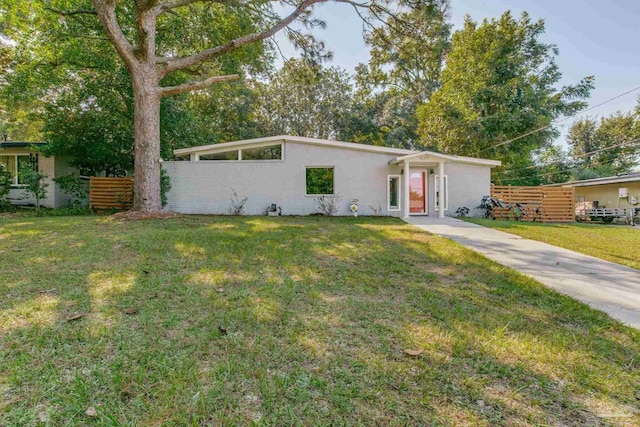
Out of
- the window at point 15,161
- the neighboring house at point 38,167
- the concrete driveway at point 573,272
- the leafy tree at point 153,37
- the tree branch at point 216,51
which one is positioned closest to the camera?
the concrete driveway at point 573,272

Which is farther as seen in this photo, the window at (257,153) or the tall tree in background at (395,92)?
the tall tree in background at (395,92)

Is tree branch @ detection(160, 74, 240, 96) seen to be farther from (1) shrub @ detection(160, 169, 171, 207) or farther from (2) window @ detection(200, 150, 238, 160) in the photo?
(1) shrub @ detection(160, 169, 171, 207)

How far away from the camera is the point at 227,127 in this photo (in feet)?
71.2

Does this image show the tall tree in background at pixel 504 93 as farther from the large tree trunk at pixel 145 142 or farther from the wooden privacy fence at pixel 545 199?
the large tree trunk at pixel 145 142

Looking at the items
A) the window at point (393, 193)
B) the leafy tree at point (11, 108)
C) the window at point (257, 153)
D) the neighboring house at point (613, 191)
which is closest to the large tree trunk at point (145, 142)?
the window at point (257, 153)

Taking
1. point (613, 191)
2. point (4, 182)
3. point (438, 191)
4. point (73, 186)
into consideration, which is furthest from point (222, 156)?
point (613, 191)

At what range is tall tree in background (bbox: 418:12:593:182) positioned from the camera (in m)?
17.7

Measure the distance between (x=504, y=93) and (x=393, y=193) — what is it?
1099 cm

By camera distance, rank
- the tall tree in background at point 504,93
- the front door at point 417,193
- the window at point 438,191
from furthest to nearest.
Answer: the tall tree in background at point 504,93, the front door at point 417,193, the window at point 438,191

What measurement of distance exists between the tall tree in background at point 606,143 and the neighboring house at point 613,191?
311 inches

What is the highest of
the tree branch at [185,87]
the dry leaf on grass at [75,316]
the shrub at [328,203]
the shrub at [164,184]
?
the tree branch at [185,87]

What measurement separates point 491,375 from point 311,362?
103 centimetres

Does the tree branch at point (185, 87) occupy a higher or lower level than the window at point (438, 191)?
higher

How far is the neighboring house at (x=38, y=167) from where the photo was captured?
13.0 m
